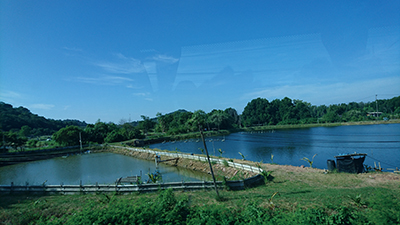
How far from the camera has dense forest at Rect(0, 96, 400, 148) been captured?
54.4 meters

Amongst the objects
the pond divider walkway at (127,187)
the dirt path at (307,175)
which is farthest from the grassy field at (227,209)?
the pond divider walkway at (127,187)

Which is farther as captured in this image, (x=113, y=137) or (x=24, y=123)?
(x=24, y=123)

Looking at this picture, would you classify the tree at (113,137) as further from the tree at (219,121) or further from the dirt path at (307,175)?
the dirt path at (307,175)

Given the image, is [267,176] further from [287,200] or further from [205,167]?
[205,167]

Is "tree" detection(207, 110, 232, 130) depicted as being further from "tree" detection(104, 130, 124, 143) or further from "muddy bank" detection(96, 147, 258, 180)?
"muddy bank" detection(96, 147, 258, 180)

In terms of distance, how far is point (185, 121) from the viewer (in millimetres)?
86000

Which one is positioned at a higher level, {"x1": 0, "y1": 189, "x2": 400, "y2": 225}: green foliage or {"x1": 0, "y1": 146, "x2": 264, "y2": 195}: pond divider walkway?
{"x1": 0, "y1": 189, "x2": 400, "y2": 225}: green foliage

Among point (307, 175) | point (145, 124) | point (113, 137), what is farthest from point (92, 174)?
point (145, 124)

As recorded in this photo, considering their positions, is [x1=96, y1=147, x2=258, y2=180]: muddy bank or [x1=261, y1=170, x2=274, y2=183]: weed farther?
[x1=96, y1=147, x2=258, y2=180]: muddy bank

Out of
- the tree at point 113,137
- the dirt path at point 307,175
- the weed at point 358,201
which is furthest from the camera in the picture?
the tree at point 113,137

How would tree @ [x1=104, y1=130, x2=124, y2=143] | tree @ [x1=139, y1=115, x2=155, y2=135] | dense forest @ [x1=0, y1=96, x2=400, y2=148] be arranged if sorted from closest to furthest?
dense forest @ [x1=0, y1=96, x2=400, y2=148] → tree @ [x1=104, y1=130, x2=124, y2=143] → tree @ [x1=139, y1=115, x2=155, y2=135]

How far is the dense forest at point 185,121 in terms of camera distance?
54.4 m

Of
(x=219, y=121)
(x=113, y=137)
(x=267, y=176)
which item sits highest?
(x=219, y=121)

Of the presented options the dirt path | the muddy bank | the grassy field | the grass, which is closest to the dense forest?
the muddy bank
